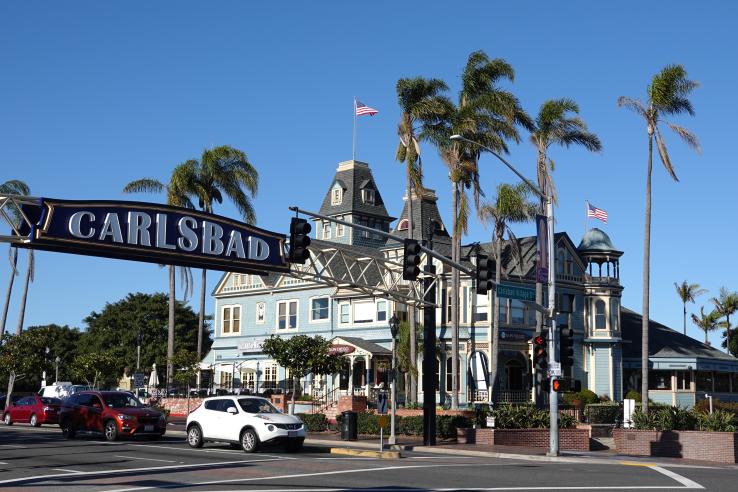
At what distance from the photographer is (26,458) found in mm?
23438

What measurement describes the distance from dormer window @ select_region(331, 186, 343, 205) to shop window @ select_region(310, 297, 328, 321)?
32.2 feet

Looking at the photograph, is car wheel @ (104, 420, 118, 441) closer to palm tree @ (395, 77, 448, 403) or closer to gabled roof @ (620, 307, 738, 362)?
palm tree @ (395, 77, 448, 403)

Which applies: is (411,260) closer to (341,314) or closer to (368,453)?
(368,453)

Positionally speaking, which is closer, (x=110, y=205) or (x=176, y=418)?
(x=110, y=205)

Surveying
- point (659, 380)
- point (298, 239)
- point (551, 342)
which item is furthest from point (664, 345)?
point (298, 239)

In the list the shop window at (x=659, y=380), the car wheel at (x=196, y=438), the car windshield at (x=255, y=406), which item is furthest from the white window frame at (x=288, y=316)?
the car windshield at (x=255, y=406)

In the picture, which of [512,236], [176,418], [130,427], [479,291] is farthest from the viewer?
[512,236]

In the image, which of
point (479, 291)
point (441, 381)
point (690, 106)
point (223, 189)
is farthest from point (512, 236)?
point (479, 291)

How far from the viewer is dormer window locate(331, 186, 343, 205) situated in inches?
2699

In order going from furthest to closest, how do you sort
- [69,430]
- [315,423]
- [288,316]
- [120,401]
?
1. [288,316]
2. [315,423]
3. [69,430]
4. [120,401]

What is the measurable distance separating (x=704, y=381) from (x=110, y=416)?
46.4 m

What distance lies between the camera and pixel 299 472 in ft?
67.3

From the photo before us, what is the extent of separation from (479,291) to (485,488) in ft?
27.2

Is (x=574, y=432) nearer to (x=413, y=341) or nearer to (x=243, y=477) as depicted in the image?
(x=413, y=341)
